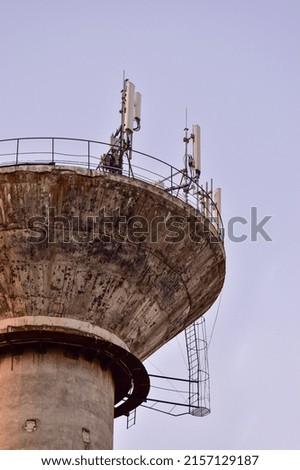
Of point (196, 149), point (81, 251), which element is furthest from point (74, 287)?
point (196, 149)

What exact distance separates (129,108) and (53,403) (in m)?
7.46

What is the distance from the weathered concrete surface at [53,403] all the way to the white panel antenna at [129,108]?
18.6 ft

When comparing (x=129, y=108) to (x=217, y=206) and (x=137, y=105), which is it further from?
(x=217, y=206)

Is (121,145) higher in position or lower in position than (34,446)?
higher

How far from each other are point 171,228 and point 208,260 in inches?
67.6

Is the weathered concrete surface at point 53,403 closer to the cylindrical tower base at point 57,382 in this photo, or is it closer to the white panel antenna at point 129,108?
the cylindrical tower base at point 57,382

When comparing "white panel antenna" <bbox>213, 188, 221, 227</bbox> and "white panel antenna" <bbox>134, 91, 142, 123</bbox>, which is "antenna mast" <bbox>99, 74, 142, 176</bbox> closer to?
"white panel antenna" <bbox>134, 91, 142, 123</bbox>

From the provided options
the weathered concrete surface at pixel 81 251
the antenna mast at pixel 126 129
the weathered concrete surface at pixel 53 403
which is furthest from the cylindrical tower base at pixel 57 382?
the antenna mast at pixel 126 129

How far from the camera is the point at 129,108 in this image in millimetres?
26344

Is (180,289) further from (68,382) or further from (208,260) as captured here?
(68,382)

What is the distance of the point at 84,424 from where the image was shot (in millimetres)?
→ 23672
